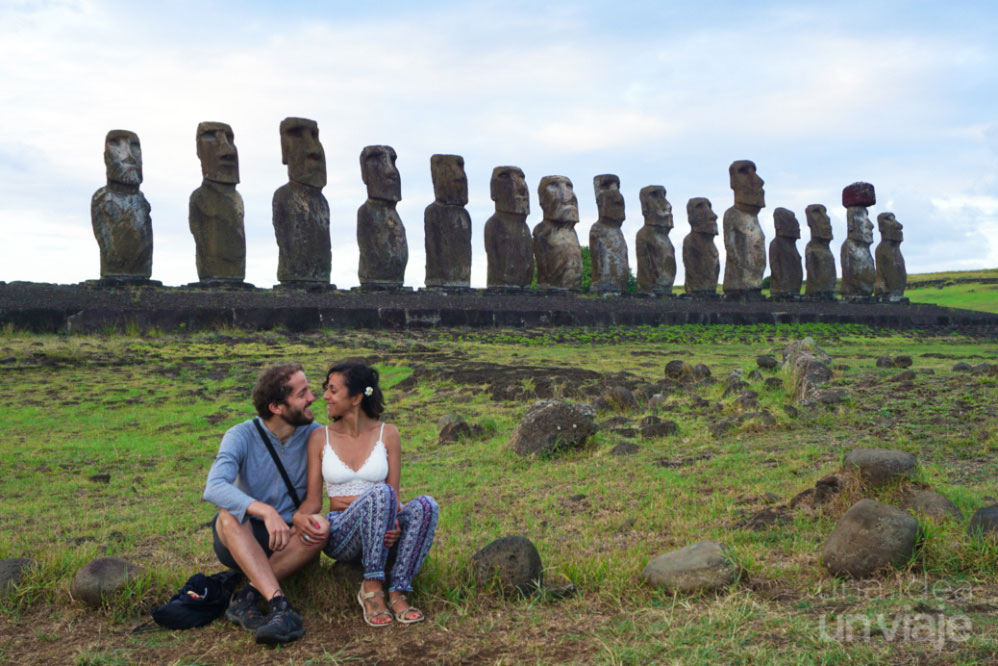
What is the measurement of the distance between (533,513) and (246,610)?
2.17m

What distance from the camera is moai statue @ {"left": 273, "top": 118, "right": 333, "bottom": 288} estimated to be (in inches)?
802

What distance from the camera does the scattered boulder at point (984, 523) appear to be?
4285 millimetres

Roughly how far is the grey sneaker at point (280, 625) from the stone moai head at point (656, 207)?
2472cm

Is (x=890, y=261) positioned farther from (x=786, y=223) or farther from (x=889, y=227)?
(x=786, y=223)

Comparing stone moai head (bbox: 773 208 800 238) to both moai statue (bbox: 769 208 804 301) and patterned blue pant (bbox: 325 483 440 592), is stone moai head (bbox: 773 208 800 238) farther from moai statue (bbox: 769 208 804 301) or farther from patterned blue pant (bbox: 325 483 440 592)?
patterned blue pant (bbox: 325 483 440 592)

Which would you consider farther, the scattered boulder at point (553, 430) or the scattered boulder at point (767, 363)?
the scattered boulder at point (767, 363)

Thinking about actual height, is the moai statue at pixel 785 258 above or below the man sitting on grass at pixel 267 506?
above

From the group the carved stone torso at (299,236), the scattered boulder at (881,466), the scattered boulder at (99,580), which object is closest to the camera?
the scattered boulder at (99,580)

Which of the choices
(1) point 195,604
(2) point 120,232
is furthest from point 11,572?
(2) point 120,232

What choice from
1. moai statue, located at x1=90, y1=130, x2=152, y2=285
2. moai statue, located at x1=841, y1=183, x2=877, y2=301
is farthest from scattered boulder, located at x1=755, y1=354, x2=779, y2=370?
moai statue, located at x1=841, y1=183, x2=877, y2=301

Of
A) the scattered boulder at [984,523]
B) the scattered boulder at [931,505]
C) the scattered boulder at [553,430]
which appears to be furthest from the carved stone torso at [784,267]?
the scattered boulder at [984,523]

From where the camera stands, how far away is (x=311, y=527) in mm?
4059

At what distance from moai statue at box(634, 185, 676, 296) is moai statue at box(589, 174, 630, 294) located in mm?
1104

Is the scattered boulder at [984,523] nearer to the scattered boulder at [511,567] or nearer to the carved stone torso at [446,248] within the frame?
the scattered boulder at [511,567]
